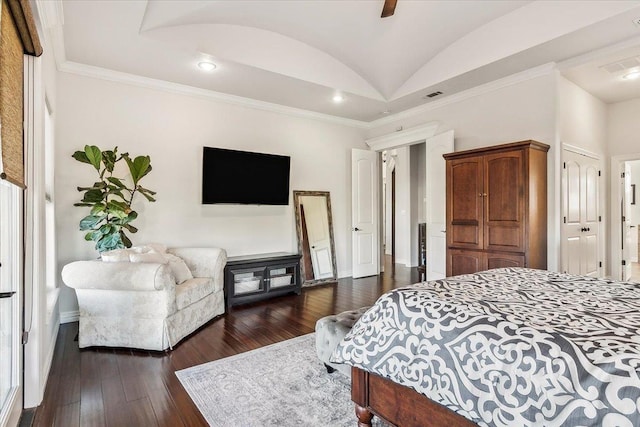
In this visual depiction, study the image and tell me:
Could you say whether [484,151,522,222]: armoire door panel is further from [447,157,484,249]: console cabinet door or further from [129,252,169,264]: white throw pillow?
[129,252,169,264]: white throw pillow

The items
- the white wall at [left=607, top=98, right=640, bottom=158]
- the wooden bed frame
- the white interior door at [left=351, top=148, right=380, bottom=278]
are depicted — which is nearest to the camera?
the wooden bed frame

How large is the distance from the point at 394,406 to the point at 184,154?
390cm

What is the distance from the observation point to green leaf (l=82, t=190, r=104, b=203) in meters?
3.32

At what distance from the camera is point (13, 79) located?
1.75 metres

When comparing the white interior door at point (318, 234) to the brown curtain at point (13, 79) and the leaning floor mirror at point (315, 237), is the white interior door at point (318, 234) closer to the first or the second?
the leaning floor mirror at point (315, 237)

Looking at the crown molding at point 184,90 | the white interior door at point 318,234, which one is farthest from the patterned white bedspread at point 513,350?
the crown molding at point 184,90

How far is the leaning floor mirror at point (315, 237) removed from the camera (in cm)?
538

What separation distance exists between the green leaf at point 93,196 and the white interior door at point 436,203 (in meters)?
4.10

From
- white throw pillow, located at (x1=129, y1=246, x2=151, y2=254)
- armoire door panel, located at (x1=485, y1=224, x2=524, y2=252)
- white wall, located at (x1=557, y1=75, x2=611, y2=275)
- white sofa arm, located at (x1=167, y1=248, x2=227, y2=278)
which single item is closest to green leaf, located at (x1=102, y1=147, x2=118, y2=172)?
white throw pillow, located at (x1=129, y1=246, x2=151, y2=254)

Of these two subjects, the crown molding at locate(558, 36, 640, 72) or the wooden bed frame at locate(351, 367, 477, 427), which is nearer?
the wooden bed frame at locate(351, 367, 477, 427)

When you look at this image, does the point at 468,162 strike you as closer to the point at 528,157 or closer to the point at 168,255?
the point at 528,157

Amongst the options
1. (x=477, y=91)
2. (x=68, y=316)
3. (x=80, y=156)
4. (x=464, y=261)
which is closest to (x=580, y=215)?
(x=464, y=261)

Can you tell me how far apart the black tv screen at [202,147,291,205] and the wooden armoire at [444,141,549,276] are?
2.36 meters

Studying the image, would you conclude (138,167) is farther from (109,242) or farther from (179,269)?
(179,269)
